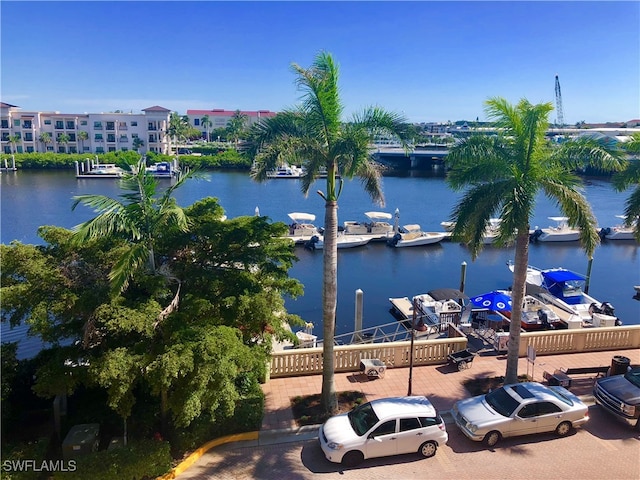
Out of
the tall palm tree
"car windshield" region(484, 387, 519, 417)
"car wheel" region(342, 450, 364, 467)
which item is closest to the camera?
the tall palm tree

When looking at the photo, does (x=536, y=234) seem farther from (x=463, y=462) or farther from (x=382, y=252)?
(x=463, y=462)

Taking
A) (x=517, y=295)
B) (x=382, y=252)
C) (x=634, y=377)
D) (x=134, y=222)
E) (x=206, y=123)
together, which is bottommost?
(x=382, y=252)

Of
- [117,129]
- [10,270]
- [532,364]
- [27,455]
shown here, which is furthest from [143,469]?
[117,129]

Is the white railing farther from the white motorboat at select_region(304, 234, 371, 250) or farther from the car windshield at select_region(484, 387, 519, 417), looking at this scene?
the white motorboat at select_region(304, 234, 371, 250)

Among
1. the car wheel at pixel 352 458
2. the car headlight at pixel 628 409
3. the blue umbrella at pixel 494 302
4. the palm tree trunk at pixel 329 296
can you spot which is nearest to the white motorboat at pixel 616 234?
the blue umbrella at pixel 494 302

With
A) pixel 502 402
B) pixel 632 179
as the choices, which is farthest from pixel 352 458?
pixel 632 179

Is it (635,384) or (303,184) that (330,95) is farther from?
(635,384)

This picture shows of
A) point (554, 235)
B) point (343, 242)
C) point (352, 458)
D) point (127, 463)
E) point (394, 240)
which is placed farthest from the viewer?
point (554, 235)

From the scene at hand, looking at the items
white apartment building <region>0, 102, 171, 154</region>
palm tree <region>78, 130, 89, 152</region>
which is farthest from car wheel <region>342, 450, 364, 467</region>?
palm tree <region>78, 130, 89, 152</region>

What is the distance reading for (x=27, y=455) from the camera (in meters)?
8.77

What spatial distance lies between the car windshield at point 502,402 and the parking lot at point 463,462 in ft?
2.15

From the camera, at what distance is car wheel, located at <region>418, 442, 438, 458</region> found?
9.86 metres

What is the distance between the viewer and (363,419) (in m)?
9.91

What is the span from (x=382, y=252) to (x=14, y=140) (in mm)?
90726
